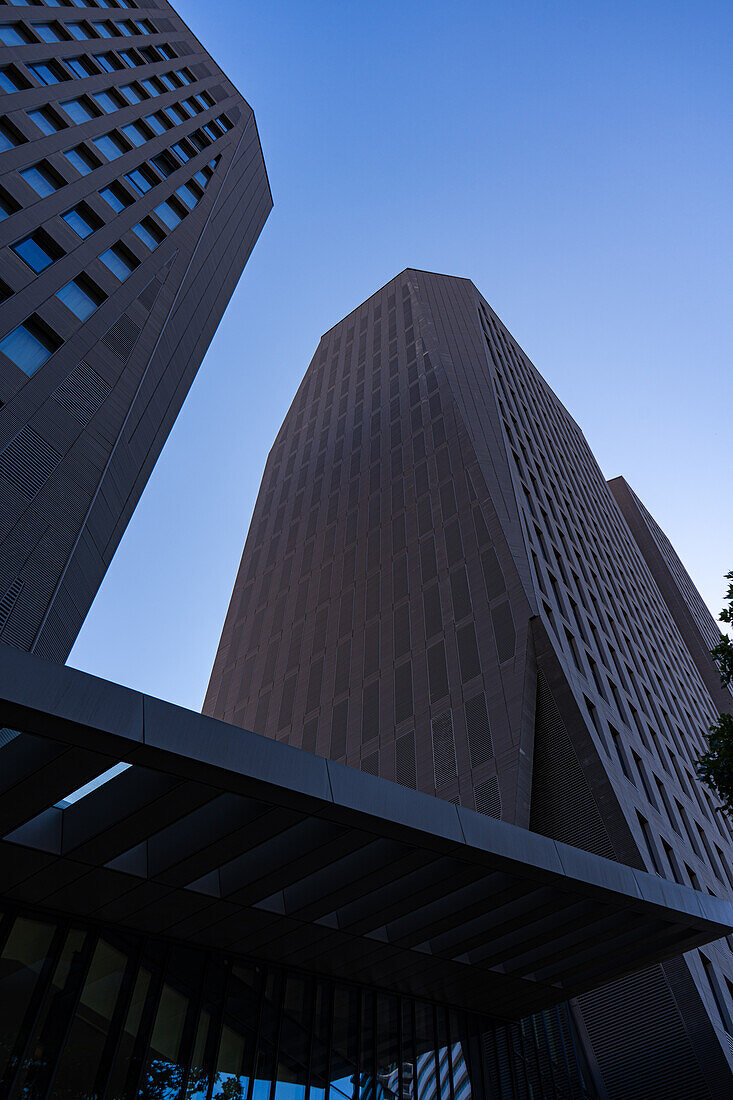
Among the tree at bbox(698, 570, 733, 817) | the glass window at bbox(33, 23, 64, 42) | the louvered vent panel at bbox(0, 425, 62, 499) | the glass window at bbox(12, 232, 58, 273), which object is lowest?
the tree at bbox(698, 570, 733, 817)

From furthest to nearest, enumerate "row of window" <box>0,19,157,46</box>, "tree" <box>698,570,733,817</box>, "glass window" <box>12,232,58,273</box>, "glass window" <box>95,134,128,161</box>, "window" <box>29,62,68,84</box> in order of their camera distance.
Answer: "glass window" <box>95,134,128,161</box> < "window" <box>29,62,68,84</box> < "row of window" <box>0,19,157,46</box> < "glass window" <box>12,232,58,273</box> < "tree" <box>698,570,733,817</box>

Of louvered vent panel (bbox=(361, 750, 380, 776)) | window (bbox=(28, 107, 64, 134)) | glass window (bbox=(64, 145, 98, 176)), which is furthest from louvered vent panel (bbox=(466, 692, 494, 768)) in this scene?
window (bbox=(28, 107, 64, 134))

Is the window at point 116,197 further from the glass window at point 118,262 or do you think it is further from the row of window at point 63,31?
the row of window at point 63,31

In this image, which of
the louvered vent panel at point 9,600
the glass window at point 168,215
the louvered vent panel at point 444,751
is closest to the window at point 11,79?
the glass window at point 168,215

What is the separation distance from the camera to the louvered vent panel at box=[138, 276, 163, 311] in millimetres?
27672

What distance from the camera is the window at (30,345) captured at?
20.5m

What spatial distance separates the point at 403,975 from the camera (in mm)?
18625

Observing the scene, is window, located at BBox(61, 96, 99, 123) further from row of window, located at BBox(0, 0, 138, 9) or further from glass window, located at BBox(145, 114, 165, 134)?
glass window, located at BBox(145, 114, 165, 134)

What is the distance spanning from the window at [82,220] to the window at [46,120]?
271cm

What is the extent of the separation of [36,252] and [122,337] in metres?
3.34

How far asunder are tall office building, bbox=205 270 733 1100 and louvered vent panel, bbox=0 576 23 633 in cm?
1506

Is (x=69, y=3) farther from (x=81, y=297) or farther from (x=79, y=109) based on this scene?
(x=81, y=297)

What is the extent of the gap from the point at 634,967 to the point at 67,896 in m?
13.2

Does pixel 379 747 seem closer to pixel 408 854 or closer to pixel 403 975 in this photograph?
pixel 403 975
